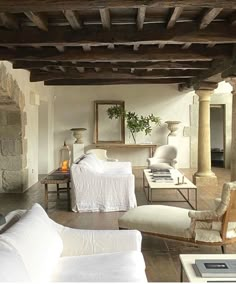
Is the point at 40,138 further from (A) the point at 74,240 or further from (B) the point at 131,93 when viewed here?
(A) the point at 74,240

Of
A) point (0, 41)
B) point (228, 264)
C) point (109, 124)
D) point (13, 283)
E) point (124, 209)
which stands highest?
point (0, 41)

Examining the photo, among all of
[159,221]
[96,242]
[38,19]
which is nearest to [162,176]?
[159,221]

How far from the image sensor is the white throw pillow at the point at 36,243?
196 centimetres

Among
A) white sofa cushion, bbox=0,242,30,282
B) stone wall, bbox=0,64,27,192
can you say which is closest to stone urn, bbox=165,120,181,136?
stone wall, bbox=0,64,27,192

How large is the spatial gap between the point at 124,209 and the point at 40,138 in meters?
4.98

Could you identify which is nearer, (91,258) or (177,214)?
(91,258)

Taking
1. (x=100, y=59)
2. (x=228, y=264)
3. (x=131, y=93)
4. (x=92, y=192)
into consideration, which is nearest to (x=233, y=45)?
(x=100, y=59)

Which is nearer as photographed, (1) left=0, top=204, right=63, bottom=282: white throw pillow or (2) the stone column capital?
(1) left=0, top=204, right=63, bottom=282: white throw pillow

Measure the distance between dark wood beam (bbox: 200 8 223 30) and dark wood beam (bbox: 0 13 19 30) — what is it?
6.42ft

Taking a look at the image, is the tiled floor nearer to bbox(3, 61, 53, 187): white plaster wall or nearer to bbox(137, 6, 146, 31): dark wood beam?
bbox(3, 61, 53, 187): white plaster wall

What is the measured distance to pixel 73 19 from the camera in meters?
3.83

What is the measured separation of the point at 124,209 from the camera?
5.75 m

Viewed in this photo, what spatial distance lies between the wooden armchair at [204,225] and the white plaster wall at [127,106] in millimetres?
7061

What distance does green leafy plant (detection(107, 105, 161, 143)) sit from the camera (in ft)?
34.6
